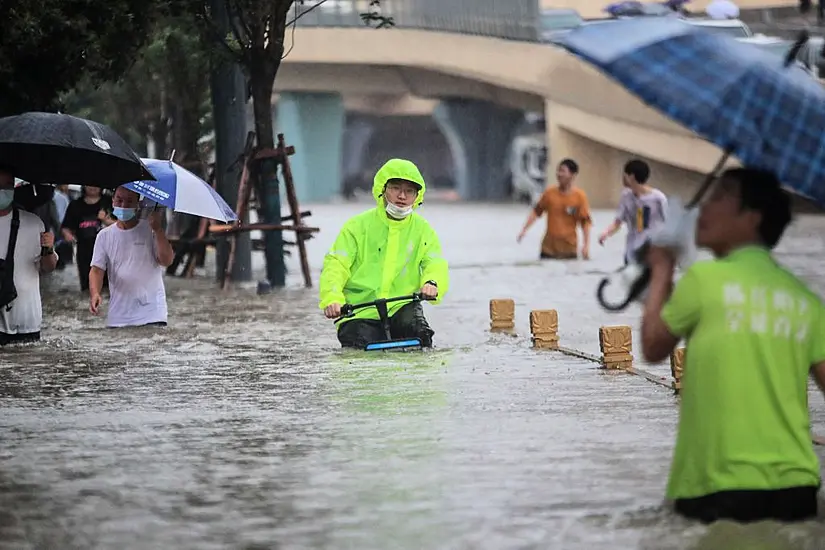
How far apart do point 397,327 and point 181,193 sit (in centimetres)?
228

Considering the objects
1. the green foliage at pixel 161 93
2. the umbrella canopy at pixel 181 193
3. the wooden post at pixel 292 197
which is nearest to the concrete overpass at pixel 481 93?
the green foliage at pixel 161 93

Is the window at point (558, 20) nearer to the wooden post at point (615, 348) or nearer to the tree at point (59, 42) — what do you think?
the tree at point (59, 42)

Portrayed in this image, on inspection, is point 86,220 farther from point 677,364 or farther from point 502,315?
point 677,364

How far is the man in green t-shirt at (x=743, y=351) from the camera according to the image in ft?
20.7

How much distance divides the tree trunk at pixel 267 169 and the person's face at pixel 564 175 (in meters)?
4.69

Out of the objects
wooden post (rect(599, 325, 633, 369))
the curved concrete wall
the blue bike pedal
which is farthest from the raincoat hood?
the curved concrete wall

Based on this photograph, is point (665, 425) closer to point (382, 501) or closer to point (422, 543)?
point (382, 501)

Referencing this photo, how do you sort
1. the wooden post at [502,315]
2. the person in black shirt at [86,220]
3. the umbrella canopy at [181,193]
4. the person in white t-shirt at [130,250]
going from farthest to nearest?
1. the person in black shirt at [86,220]
2. the wooden post at [502,315]
3. the person in white t-shirt at [130,250]
4. the umbrella canopy at [181,193]

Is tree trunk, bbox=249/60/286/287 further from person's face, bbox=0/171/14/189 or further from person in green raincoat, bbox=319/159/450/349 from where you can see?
person in green raincoat, bbox=319/159/450/349

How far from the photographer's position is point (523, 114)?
7550 centimetres

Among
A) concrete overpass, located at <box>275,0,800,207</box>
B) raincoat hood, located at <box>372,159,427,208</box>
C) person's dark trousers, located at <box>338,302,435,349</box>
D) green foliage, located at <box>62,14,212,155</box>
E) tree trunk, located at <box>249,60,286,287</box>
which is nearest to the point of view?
raincoat hood, located at <box>372,159,427,208</box>

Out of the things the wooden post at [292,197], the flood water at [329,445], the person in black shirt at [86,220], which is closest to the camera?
the flood water at [329,445]

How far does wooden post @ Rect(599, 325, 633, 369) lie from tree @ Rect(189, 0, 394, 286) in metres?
8.25

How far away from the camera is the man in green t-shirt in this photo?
20.7 ft
